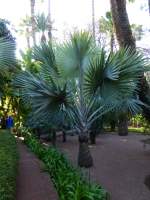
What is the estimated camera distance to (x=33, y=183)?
724cm

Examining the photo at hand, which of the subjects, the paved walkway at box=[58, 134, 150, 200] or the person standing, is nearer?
the paved walkway at box=[58, 134, 150, 200]

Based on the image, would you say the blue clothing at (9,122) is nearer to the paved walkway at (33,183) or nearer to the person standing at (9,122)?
the person standing at (9,122)

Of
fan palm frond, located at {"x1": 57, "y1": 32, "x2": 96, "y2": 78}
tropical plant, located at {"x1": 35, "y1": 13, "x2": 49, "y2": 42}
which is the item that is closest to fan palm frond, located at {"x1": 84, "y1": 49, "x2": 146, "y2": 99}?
fan palm frond, located at {"x1": 57, "y1": 32, "x2": 96, "y2": 78}

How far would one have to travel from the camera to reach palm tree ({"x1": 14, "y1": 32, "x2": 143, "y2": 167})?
10.1 metres

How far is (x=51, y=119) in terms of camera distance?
34.4ft

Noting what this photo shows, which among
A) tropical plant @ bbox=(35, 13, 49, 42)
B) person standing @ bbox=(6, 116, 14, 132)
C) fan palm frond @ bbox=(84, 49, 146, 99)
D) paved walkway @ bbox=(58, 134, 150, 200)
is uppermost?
tropical plant @ bbox=(35, 13, 49, 42)

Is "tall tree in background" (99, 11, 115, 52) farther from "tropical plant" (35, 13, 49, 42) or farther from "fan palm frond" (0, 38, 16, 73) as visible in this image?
"fan palm frond" (0, 38, 16, 73)

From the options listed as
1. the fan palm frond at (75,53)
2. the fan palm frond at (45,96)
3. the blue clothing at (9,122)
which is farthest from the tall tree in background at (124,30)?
Result: the blue clothing at (9,122)

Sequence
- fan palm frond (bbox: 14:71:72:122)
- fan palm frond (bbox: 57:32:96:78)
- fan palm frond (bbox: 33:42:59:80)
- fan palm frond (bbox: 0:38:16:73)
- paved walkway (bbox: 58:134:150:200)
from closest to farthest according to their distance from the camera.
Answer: paved walkway (bbox: 58:134:150:200) → fan palm frond (bbox: 0:38:16:73) → fan palm frond (bbox: 14:71:72:122) → fan palm frond (bbox: 57:32:96:78) → fan palm frond (bbox: 33:42:59:80)

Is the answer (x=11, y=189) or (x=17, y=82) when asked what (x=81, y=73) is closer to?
(x=17, y=82)

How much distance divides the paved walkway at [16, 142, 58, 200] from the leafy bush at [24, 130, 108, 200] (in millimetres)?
144

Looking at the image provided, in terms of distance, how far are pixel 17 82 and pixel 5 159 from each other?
3777 millimetres

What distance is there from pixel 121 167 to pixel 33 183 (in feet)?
12.2

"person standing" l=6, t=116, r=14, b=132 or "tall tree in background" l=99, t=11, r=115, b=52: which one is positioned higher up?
"tall tree in background" l=99, t=11, r=115, b=52
